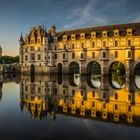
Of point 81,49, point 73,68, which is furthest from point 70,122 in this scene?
point 73,68

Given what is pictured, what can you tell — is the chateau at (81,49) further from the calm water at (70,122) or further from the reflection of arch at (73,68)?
the calm water at (70,122)

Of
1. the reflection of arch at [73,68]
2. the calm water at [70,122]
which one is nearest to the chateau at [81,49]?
the reflection of arch at [73,68]

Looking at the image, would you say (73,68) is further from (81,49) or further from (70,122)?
(70,122)

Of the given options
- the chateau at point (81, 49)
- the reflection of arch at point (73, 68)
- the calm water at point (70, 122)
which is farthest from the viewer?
the reflection of arch at point (73, 68)

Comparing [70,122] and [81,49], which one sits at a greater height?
[81,49]

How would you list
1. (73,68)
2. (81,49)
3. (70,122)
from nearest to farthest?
(70,122), (81,49), (73,68)

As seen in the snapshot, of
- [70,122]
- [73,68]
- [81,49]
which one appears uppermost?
[81,49]

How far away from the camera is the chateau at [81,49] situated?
2066 inches

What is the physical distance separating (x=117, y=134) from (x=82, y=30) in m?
57.2

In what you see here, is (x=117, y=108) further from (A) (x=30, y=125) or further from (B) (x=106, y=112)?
(A) (x=30, y=125)

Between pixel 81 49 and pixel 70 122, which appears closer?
pixel 70 122

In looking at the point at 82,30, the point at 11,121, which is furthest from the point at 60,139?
the point at 82,30

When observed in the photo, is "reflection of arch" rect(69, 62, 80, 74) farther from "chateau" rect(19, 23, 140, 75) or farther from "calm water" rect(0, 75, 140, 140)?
"calm water" rect(0, 75, 140, 140)

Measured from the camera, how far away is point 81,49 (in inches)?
2373
